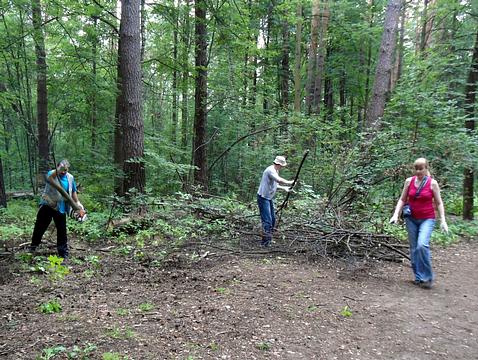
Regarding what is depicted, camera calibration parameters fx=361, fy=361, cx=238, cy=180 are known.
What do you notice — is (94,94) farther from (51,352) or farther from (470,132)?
(470,132)

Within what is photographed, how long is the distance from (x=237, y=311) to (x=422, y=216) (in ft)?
10.8

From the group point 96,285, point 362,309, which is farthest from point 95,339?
point 362,309

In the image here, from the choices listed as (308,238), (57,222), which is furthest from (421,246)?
(57,222)

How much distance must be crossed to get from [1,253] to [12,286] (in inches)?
59.7

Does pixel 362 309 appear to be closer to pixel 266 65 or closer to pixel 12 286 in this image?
pixel 12 286

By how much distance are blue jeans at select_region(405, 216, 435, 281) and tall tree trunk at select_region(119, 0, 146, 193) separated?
6.27 m

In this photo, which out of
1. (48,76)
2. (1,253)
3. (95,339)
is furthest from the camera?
(48,76)

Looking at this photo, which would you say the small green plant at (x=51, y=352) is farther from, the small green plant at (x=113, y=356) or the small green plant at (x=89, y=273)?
the small green plant at (x=89, y=273)

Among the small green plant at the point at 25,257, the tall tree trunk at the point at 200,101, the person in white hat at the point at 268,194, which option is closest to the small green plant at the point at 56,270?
the small green plant at the point at 25,257

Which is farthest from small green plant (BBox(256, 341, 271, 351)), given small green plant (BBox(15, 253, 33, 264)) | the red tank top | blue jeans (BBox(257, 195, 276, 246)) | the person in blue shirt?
small green plant (BBox(15, 253, 33, 264))

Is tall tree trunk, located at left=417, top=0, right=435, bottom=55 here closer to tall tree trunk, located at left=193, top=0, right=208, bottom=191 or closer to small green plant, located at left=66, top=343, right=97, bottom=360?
tall tree trunk, located at left=193, top=0, right=208, bottom=191

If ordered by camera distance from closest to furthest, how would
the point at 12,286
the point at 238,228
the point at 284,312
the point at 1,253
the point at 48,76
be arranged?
the point at 284,312 → the point at 12,286 → the point at 1,253 → the point at 238,228 → the point at 48,76

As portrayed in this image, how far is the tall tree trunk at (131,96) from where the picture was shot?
357 inches

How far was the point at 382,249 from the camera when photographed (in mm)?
7133
